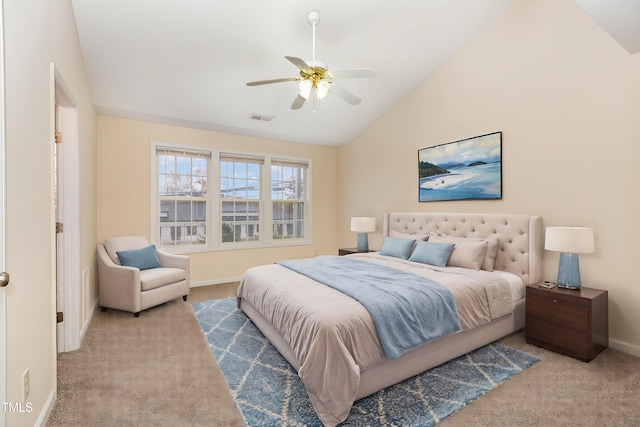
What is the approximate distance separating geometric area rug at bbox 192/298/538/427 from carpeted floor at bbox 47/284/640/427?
0.08 m

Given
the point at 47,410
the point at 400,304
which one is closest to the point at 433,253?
the point at 400,304

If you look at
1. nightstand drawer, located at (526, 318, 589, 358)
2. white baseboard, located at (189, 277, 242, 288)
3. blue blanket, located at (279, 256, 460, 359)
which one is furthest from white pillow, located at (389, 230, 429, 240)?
white baseboard, located at (189, 277, 242, 288)

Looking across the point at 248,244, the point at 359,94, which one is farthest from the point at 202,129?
the point at 359,94

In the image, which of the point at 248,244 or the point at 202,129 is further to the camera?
the point at 248,244

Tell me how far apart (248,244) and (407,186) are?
9.60ft

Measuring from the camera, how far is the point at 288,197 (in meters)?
5.95

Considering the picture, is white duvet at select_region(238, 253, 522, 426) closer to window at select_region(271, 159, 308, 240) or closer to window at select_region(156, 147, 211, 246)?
window at select_region(156, 147, 211, 246)

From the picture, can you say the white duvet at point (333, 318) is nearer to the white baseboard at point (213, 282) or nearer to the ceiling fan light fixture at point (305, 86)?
the ceiling fan light fixture at point (305, 86)

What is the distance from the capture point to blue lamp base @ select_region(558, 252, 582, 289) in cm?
277

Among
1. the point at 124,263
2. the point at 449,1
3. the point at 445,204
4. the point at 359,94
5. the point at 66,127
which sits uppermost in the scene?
the point at 449,1

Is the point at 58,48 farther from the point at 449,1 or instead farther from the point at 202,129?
the point at 449,1

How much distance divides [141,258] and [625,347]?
5288 mm

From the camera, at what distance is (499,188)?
3.62 meters

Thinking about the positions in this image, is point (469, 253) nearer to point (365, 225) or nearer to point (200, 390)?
point (365, 225)
